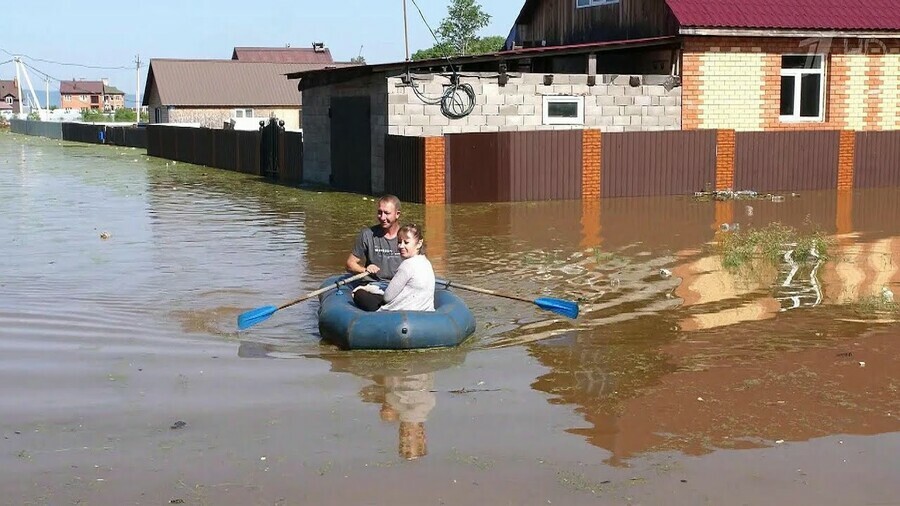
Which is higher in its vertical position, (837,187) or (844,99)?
(844,99)

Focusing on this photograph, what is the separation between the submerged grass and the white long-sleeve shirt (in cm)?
533

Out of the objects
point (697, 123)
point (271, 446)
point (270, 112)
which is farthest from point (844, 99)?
point (270, 112)

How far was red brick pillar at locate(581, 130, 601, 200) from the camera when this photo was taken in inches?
889

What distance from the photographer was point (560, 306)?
10102 millimetres

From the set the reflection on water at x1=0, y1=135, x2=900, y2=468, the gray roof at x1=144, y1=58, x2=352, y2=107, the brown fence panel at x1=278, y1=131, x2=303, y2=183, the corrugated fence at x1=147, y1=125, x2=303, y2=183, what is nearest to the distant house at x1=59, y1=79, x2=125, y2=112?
the gray roof at x1=144, y1=58, x2=352, y2=107

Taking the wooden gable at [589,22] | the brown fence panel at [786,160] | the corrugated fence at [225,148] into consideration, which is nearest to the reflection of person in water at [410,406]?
the brown fence panel at [786,160]

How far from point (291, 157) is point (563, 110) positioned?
9.48 metres

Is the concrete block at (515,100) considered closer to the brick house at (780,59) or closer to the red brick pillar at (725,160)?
the brick house at (780,59)

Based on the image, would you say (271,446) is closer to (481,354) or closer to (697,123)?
(481,354)

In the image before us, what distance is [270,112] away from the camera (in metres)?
64.1

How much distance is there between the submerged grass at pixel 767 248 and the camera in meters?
13.9

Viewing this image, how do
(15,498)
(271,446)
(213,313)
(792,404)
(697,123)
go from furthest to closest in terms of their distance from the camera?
(697,123), (213,313), (792,404), (271,446), (15,498)

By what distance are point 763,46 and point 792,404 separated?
18839 millimetres

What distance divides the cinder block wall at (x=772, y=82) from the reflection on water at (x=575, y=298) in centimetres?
327
